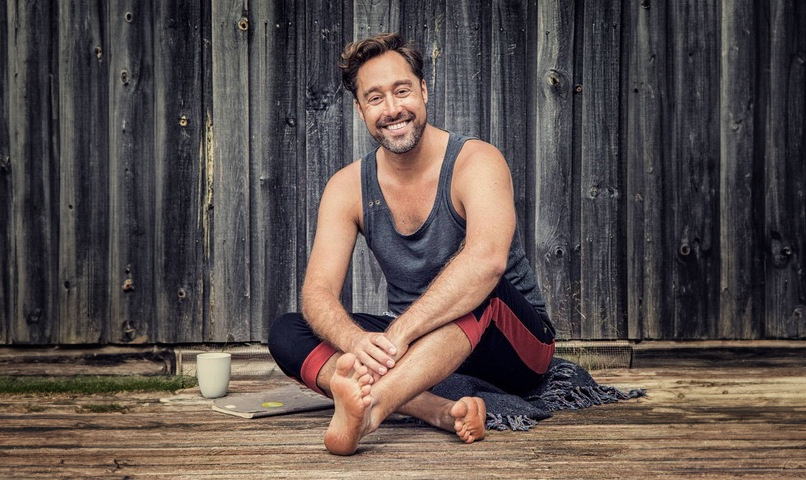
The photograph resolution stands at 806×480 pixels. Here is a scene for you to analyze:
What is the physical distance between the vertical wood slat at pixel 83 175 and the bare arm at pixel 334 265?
1.09m

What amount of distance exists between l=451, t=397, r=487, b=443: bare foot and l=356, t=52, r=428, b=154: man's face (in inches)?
33.2

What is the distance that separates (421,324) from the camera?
2244 mm

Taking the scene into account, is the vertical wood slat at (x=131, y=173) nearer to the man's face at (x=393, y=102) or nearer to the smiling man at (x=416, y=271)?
the smiling man at (x=416, y=271)

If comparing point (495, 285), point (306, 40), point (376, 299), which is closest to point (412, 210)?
point (495, 285)

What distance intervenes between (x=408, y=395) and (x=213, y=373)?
3.30ft

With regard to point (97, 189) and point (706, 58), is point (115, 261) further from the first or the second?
point (706, 58)

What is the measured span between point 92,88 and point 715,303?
2.78m

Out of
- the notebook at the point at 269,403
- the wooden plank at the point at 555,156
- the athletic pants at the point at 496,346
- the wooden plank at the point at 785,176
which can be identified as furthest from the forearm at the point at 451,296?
the wooden plank at the point at 785,176

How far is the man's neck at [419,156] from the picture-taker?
275 cm

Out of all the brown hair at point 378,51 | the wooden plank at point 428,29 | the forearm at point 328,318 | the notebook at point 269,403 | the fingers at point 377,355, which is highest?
the wooden plank at point 428,29

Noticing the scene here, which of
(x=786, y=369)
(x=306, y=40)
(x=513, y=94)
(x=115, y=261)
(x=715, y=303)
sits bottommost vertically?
(x=786, y=369)

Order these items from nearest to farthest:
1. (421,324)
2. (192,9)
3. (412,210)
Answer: (421,324) < (412,210) < (192,9)

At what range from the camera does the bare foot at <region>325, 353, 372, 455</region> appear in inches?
81.3

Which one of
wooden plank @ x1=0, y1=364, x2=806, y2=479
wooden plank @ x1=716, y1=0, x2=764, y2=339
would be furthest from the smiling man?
wooden plank @ x1=716, y1=0, x2=764, y2=339
